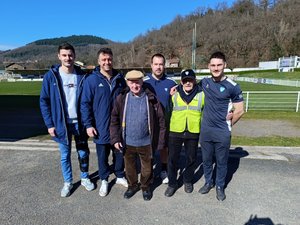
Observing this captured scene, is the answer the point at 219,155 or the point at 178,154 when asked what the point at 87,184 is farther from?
the point at 219,155

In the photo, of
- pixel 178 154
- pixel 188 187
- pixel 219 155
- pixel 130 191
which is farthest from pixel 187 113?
pixel 130 191

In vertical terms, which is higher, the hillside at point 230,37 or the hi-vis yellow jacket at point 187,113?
the hillside at point 230,37

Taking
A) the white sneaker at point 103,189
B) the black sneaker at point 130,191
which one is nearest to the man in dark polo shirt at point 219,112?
the black sneaker at point 130,191

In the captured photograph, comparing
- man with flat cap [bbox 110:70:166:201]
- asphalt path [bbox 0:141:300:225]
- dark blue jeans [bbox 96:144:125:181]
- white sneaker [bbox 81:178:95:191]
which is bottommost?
asphalt path [bbox 0:141:300:225]

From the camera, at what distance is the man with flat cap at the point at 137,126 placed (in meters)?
3.27

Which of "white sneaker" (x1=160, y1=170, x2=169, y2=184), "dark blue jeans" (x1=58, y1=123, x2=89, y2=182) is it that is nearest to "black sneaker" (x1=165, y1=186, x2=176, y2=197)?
"white sneaker" (x1=160, y1=170, x2=169, y2=184)

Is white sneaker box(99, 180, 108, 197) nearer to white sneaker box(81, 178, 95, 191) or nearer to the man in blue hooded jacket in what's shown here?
white sneaker box(81, 178, 95, 191)

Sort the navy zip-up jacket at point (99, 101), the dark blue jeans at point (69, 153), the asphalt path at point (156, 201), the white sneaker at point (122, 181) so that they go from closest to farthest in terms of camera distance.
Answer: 1. the asphalt path at point (156, 201)
2. the navy zip-up jacket at point (99, 101)
3. the dark blue jeans at point (69, 153)
4. the white sneaker at point (122, 181)

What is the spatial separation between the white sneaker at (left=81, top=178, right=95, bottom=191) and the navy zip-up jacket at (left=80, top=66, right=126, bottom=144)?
72 centimetres

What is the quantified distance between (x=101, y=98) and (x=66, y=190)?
4.69 feet

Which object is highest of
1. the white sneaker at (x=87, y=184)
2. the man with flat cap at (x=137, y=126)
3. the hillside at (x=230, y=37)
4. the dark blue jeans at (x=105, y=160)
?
the hillside at (x=230, y=37)

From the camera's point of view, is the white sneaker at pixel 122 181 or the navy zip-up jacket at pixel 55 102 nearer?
the navy zip-up jacket at pixel 55 102

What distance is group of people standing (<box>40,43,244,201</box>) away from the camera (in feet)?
10.8

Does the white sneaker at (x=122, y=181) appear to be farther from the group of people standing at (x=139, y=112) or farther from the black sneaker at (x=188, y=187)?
the black sneaker at (x=188, y=187)
